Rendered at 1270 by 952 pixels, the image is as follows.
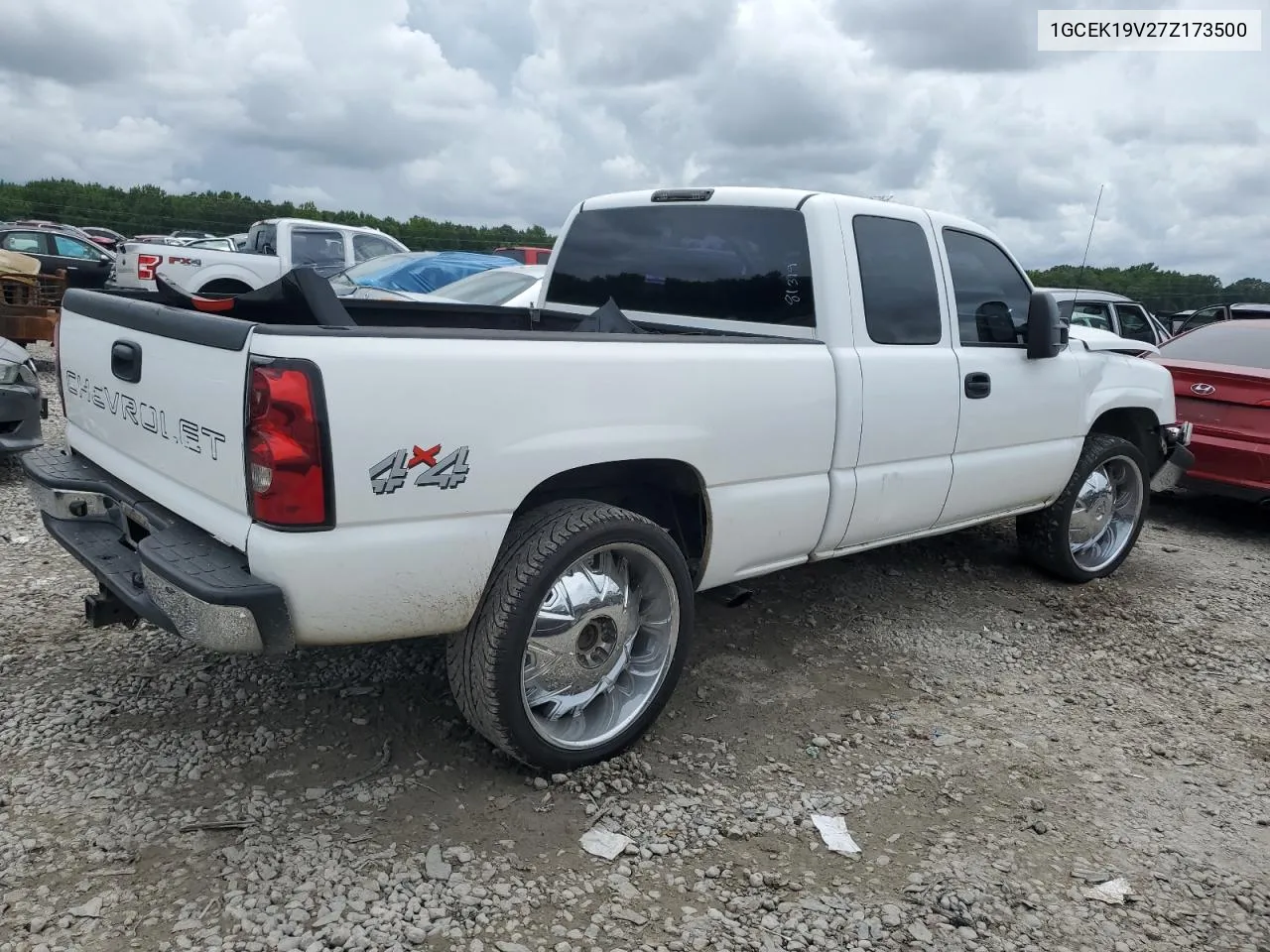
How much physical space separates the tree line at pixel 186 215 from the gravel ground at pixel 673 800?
27.9m

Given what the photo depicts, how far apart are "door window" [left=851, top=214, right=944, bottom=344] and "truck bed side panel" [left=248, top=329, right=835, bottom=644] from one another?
0.70 m

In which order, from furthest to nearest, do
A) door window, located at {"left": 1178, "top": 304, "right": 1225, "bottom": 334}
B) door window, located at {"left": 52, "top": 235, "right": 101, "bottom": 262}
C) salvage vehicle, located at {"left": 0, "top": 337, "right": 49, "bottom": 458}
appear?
1. door window, located at {"left": 52, "top": 235, "right": 101, "bottom": 262}
2. door window, located at {"left": 1178, "top": 304, "right": 1225, "bottom": 334}
3. salvage vehicle, located at {"left": 0, "top": 337, "right": 49, "bottom": 458}

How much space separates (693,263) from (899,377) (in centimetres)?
101

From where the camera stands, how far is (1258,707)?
4.07 m

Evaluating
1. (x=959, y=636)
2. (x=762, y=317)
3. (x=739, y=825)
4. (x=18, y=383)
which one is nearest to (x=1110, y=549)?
(x=959, y=636)

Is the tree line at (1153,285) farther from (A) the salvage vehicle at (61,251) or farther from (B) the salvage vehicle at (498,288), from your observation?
(A) the salvage vehicle at (61,251)

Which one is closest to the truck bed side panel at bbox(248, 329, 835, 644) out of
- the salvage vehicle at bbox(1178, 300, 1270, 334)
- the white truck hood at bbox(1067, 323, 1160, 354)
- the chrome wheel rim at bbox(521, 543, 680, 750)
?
the chrome wheel rim at bbox(521, 543, 680, 750)

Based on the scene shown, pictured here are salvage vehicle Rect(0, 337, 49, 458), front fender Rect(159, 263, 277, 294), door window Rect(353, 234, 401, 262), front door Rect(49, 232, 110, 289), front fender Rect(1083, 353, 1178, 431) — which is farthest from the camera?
front door Rect(49, 232, 110, 289)

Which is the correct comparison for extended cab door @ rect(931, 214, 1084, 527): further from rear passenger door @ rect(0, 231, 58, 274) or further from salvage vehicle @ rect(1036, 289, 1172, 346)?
rear passenger door @ rect(0, 231, 58, 274)

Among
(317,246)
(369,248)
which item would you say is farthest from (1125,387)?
(317,246)

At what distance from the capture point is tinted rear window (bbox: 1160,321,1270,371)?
714 cm

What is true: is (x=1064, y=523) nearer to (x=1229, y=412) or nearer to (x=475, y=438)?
(x=1229, y=412)

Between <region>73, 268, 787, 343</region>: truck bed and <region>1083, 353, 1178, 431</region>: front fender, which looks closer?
<region>73, 268, 787, 343</region>: truck bed

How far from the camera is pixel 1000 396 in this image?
4.51 meters
